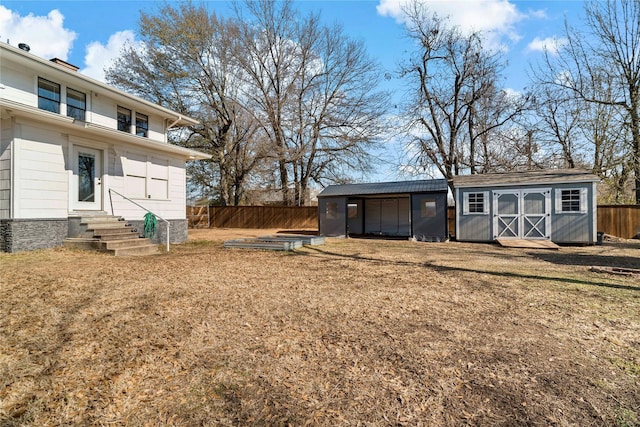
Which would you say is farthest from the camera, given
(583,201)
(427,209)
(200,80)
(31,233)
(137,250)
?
(200,80)

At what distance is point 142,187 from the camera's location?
12.1m

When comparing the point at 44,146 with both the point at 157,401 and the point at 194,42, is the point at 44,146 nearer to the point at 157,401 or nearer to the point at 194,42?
the point at 157,401

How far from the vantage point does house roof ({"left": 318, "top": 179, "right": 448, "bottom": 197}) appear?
14448 millimetres

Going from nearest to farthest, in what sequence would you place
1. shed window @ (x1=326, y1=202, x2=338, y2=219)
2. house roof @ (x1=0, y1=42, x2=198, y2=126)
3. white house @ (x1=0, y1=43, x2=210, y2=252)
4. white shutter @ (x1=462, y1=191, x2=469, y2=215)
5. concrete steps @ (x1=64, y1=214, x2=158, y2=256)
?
house roof @ (x1=0, y1=42, x2=198, y2=126) < white house @ (x1=0, y1=43, x2=210, y2=252) < concrete steps @ (x1=64, y1=214, x2=158, y2=256) < white shutter @ (x1=462, y1=191, x2=469, y2=215) < shed window @ (x1=326, y1=202, x2=338, y2=219)

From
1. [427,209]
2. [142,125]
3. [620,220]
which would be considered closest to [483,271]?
[427,209]

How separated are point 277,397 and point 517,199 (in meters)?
14.4

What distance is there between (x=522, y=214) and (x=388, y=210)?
6.54 m

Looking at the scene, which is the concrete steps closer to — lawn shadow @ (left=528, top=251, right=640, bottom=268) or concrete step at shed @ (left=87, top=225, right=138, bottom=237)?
concrete step at shed @ (left=87, top=225, right=138, bottom=237)

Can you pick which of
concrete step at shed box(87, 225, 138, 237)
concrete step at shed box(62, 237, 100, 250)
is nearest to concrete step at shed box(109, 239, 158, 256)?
concrete step at shed box(62, 237, 100, 250)

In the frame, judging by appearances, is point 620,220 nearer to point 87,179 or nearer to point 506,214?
point 506,214

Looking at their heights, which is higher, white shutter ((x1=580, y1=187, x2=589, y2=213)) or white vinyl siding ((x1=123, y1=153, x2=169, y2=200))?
white vinyl siding ((x1=123, y1=153, x2=169, y2=200))

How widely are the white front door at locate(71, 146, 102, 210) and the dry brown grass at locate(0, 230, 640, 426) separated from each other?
15.5 feet

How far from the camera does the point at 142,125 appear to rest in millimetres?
12891

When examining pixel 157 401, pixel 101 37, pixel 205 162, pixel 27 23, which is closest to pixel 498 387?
pixel 157 401
